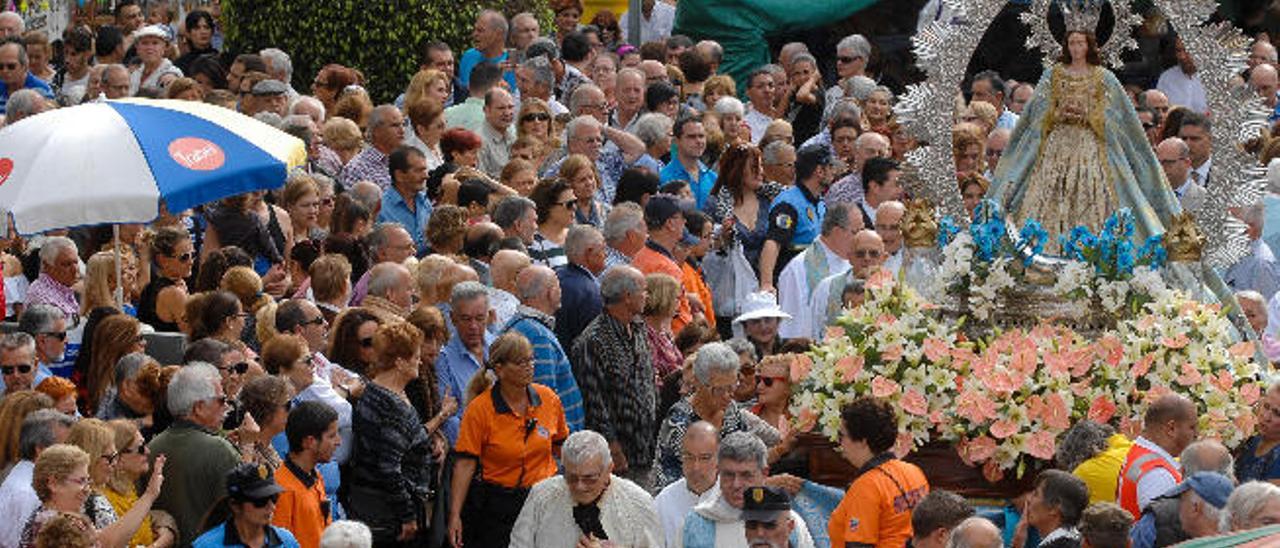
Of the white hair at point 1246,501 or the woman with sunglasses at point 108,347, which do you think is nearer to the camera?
the white hair at point 1246,501

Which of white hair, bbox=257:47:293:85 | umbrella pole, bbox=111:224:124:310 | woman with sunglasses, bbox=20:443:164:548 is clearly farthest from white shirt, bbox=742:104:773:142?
woman with sunglasses, bbox=20:443:164:548

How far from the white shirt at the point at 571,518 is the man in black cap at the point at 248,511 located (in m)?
1.31

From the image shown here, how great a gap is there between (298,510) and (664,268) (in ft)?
14.1

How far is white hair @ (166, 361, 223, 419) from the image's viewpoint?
1288 centimetres

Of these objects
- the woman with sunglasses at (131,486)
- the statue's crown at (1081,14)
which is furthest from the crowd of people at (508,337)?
the statue's crown at (1081,14)

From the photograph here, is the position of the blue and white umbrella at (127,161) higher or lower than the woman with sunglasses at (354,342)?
higher

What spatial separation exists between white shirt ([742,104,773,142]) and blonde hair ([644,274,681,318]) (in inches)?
234

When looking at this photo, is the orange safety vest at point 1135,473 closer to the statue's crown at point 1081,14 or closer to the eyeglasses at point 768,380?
the eyeglasses at point 768,380

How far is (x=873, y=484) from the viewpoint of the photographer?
12547 millimetres

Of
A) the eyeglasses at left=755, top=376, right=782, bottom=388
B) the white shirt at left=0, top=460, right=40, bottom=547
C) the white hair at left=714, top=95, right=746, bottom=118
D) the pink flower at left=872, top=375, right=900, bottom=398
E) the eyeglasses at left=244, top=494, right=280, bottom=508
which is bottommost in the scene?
the white hair at left=714, top=95, right=746, bottom=118

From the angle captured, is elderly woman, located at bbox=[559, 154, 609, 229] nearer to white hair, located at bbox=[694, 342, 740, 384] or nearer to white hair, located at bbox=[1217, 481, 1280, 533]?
white hair, located at bbox=[694, 342, 740, 384]

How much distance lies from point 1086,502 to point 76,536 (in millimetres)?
3747

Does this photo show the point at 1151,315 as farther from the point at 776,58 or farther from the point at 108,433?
the point at 776,58

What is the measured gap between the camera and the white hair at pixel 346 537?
1152cm
